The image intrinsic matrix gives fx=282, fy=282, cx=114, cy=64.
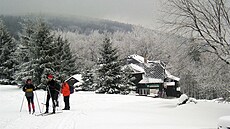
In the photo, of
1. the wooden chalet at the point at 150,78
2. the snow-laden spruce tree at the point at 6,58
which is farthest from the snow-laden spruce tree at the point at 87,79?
the snow-laden spruce tree at the point at 6,58

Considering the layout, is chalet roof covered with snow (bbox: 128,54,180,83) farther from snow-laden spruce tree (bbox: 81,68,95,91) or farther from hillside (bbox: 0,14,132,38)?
hillside (bbox: 0,14,132,38)

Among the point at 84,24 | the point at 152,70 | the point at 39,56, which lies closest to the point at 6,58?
the point at 39,56

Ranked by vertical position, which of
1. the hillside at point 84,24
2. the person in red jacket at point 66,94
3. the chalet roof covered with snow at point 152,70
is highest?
the hillside at point 84,24

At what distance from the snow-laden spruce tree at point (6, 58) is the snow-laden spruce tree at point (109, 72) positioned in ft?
46.4

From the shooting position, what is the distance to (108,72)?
38.7m

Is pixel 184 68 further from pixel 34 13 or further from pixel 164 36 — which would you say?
pixel 34 13

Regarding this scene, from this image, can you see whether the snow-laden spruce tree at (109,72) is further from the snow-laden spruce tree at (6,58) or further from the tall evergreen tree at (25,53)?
the snow-laden spruce tree at (6,58)

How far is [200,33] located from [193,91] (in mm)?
49039

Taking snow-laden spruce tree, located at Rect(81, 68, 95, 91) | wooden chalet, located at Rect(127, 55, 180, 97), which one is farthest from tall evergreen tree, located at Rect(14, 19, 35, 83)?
wooden chalet, located at Rect(127, 55, 180, 97)

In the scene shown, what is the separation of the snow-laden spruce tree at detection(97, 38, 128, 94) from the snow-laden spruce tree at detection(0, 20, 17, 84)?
1414cm

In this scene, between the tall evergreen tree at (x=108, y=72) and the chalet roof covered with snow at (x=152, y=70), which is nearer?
the tall evergreen tree at (x=108, y=72)

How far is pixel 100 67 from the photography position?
39.4m

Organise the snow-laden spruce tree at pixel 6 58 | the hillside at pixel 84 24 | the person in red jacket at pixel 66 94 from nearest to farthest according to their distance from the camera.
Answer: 1. the person in red jacket at pixel 66 94
2. the snow-laden spruce tree at pixel 6 58
3. the hillside at pixel 84 24

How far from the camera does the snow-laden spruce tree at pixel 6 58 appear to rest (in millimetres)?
43469
